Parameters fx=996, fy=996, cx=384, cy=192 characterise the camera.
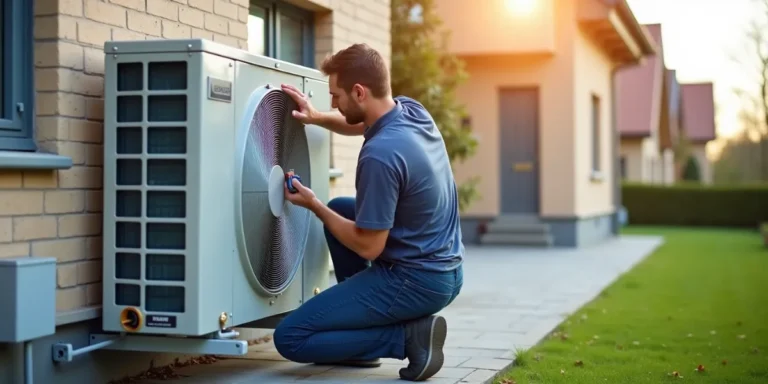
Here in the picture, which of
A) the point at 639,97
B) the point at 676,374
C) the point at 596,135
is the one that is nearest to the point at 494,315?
the point at 676,374

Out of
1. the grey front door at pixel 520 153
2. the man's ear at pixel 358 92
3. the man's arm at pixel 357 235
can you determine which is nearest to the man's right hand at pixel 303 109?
the man's ear at pixel 358 92

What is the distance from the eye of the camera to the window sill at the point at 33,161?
3.58 meters

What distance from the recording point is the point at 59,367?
3.92 metres

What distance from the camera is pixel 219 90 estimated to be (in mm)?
3953

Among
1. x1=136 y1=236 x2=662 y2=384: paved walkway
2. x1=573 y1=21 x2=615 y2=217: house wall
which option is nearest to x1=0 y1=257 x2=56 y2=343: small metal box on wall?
x1=136 y1=236 x2=662 y2=384: paved walkway

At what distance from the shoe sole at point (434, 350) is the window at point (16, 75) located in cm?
184

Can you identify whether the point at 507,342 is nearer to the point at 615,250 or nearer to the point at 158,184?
the point at 158,184

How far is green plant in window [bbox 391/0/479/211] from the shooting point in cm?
1162

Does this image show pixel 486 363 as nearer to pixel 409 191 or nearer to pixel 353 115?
pixel 409 191

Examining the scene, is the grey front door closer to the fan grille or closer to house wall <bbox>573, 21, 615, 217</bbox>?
house wall <bbox>573, 21, 615, 217</bbox>

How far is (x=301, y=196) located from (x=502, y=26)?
472 inches

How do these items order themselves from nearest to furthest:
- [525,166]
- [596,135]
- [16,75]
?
[16,75] < [525,166] < [596,135]

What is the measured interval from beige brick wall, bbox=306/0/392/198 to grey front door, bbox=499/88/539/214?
29.7 ft

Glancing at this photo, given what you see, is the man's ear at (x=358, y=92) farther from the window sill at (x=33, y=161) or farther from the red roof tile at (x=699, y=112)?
the red roof tile at (x=699, y=112)
